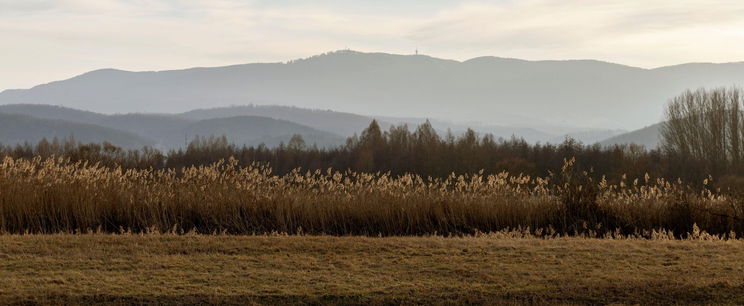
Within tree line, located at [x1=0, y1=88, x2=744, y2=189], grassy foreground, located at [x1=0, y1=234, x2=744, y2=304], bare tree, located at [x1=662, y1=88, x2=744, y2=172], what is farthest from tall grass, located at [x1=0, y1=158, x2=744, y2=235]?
bare tree, located at [x1=662, y1=88, x2=744, y2=172]

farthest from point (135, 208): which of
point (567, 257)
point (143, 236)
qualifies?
point (567, 257)

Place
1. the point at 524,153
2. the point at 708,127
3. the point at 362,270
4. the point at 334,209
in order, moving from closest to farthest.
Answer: the point at 362,270
the point at 334,209
the point at 524,153
the point at 708,127

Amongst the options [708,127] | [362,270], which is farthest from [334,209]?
[708,127]

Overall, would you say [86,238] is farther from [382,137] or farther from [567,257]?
[382,137]

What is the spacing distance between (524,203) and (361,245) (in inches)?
152

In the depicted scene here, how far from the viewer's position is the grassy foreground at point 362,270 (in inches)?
283

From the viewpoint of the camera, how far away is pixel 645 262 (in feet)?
29.8

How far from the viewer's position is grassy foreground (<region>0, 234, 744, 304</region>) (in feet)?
23.6

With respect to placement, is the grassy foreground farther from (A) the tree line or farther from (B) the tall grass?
A: (A) the tree line

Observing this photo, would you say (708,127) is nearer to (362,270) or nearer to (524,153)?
(524,153)

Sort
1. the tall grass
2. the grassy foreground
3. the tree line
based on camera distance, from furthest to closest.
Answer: the tree line → the tall grass → the grassy foreground

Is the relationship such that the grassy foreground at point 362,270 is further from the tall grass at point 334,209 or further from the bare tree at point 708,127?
the bare tree at point 708,127

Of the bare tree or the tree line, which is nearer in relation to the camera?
the tree line

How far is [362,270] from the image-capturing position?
27.8ft
